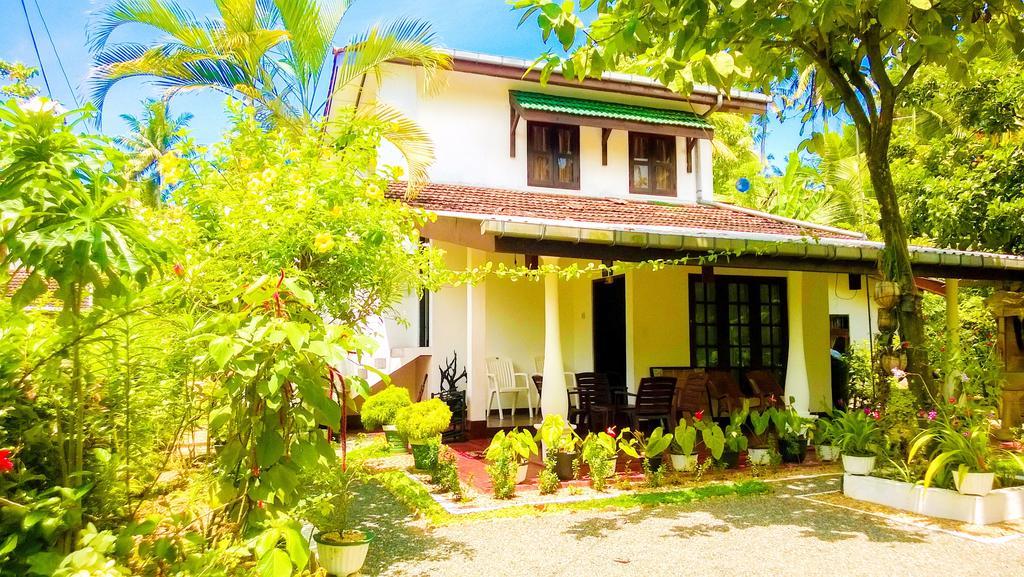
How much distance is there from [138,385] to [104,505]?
0.62m

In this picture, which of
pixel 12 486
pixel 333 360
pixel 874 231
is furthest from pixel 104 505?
pixel 874 231

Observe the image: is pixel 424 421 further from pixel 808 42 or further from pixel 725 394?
pixel 808 42

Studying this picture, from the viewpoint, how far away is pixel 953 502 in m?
5.71

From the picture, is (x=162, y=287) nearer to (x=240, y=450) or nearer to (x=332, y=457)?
(x=240, y=450)

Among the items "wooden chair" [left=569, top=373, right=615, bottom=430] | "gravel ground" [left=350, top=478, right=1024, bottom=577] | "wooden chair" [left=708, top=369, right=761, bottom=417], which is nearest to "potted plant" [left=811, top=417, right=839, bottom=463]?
"wooden chair" [left=708, top=369, right=761, bottom=417]

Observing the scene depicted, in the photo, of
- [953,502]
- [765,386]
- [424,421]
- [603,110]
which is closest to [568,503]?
[424,421]

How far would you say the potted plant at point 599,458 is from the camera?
22.4 ft

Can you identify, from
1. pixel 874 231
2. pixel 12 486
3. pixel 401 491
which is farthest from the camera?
pixel 874 231

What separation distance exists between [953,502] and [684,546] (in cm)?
264

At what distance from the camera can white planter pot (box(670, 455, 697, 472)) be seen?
24.3 feet

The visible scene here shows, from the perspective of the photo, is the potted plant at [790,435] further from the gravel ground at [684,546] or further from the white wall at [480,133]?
the white wall at [480,133]

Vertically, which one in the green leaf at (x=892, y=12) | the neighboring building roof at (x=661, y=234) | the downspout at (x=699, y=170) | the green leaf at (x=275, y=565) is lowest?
the green leaf at (x=275, y=565)

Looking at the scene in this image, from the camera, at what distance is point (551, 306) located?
779 centimetres

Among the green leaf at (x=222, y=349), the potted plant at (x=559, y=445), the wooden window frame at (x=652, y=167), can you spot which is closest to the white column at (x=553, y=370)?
the potted plant at (x=559, y=445)
